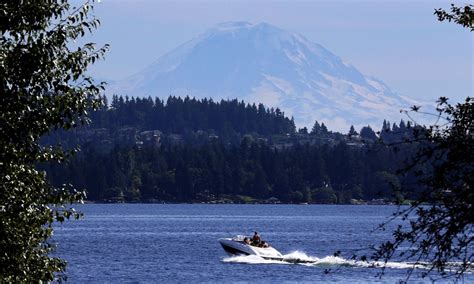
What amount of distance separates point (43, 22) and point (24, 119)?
2.38 metres

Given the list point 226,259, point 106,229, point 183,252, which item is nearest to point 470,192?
point 226,259

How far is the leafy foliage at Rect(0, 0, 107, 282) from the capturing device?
25.5 meters

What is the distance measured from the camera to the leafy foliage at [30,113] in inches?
1003

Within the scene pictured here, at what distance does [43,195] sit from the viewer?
26625 millimetres

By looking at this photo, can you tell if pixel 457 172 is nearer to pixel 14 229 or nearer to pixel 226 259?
pixel 14 229

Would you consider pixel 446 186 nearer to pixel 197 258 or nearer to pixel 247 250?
pixel 247 250

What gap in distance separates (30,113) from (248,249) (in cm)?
6855

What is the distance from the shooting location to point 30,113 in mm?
25703

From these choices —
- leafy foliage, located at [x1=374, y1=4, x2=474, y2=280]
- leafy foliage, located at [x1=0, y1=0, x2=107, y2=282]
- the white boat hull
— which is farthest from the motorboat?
leafy foliage, located at [x1=374, y1=4, x2=474, y2=280]

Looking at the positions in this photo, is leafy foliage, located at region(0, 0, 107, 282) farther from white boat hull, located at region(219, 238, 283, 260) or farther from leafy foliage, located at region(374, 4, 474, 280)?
white boat hull, located at region(219, 238, 283, 260)

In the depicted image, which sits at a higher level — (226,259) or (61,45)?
(61,45)

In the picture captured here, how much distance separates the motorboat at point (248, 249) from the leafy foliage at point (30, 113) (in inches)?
2603

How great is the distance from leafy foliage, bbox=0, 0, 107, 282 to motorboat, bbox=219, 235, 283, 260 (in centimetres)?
6611

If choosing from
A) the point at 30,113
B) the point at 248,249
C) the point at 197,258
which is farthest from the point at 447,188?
the point at 197,258
